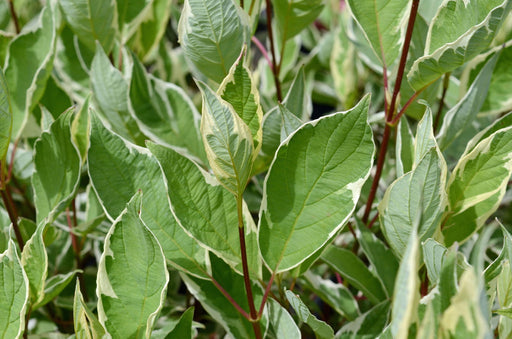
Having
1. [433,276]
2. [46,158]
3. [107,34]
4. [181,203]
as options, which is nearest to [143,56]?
[107,34]

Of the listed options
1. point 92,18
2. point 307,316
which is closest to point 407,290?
point 307,316

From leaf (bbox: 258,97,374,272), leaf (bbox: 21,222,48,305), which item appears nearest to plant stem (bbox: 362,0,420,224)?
leaf (bbox: 258,97,374,272)

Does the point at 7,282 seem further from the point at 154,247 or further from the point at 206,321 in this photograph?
the point at 206,321

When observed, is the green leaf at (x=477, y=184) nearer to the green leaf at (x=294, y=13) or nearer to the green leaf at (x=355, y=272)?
the green leaf at (x=355, y=272)

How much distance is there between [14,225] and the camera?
0.61 metres

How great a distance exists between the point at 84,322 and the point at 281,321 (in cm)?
18

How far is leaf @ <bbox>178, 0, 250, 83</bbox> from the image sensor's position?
20.5 inches

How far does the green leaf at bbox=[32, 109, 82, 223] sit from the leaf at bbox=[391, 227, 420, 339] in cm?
37

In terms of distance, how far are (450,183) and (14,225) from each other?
1.49ft

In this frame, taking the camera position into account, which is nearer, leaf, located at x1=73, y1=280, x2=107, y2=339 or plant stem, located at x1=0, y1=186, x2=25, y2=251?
leaf, located at x1=73, y1=280, x2=107, y2=339

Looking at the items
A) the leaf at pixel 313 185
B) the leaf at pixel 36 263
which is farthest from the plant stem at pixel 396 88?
the leaf at pixel 36 263

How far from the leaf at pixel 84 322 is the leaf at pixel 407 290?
241 mm

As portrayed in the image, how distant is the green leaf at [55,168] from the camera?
60cm

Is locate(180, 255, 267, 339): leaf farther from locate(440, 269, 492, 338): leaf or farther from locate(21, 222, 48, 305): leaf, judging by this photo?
locate(440, 269, 492, 338): leaf
